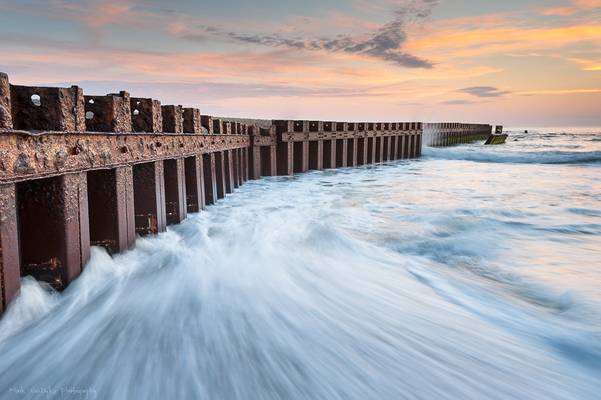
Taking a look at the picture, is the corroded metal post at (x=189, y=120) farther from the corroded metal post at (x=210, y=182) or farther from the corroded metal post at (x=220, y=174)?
the corroded metal post at (x=220, y=174)

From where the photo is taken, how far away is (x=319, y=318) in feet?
9.59

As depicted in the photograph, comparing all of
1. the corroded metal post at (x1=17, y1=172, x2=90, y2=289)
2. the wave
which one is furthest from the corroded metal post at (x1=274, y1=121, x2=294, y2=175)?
the wave

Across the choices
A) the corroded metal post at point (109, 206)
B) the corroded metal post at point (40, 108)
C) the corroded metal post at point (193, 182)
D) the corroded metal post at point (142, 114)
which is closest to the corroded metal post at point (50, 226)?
the corroded metal post at point (40, 108)

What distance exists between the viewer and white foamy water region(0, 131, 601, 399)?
84.4 inches

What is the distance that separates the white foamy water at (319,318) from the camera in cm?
214

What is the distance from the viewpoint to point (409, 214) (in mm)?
6875

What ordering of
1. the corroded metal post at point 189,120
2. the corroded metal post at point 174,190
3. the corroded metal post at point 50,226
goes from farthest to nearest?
the corroded metal post at point 189,120 → the corroded metal post at point 174,190 → the corroded metal post at point 50,226

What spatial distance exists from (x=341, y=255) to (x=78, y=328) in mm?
2670

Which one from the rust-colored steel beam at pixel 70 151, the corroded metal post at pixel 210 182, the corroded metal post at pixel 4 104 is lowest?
the corroded metal post at pixel 210 182

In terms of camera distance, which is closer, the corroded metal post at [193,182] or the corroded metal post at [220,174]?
the corroded metal post at [193,182]

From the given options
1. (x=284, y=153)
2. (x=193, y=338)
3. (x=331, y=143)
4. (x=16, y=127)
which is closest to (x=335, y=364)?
(x=193, y=338)

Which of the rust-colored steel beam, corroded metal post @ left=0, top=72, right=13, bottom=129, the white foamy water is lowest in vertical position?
the white foamy water

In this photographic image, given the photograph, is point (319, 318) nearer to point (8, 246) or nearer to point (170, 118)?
point (8, 246)

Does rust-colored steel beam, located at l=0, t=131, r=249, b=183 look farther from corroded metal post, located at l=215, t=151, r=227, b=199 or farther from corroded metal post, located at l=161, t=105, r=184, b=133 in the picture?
corroded metal post, located at l=215, t=151, r=227, b=199
